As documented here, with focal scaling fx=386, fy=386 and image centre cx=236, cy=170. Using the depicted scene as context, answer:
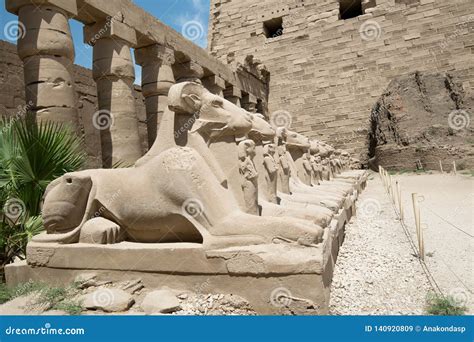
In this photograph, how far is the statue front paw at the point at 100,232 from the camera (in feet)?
10.7

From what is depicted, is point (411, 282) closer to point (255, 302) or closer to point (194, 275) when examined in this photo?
point (255, 302)

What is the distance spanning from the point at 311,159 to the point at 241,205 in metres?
4.55

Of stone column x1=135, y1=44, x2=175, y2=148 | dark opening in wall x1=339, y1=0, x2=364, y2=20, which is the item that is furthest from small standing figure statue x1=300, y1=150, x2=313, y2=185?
dark opening in wall x1=339, y1=0, x2=364, y2=20

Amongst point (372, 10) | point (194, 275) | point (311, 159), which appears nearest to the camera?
point (194, 275)

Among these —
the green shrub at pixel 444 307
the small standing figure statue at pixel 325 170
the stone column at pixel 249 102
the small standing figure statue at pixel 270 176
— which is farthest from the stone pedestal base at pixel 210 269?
the stone column at pixel 249 102

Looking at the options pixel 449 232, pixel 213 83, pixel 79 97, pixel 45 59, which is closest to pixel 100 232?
pixel 449 232

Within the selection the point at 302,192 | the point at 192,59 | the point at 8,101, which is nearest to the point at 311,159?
the point at 302,192

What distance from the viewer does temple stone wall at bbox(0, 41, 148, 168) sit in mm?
9359

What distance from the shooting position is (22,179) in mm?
4059

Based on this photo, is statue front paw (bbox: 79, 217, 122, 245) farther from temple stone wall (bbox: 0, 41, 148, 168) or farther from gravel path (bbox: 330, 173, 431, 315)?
temple stone wall (bbox: 0, 41, 148, 168)

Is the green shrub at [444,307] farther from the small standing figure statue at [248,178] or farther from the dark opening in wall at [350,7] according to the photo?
the dark opening in wall at [350,7]

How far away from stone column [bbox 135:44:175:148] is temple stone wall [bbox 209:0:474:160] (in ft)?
24.7

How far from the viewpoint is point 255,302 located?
2.70m

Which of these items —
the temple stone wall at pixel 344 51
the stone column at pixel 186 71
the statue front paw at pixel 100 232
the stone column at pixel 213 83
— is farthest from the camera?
the temple stone wall at pixel 344 51
